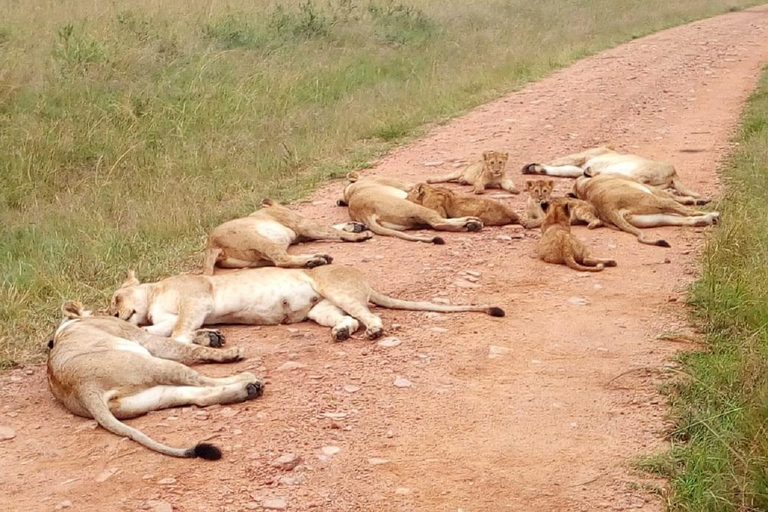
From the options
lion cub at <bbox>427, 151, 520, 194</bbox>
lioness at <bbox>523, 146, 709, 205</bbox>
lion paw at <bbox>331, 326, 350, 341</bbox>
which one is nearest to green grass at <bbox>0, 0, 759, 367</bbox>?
lion cub at <bbox>427, 151, 520, 194</bbox>

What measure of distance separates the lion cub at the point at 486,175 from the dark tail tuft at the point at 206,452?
5.08 m

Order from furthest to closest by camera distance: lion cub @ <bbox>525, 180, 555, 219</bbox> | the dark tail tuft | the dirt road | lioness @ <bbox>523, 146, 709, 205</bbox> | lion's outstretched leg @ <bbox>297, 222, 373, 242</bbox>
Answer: lioness @ <bbox>523, 146, 709, 205</bbox> < lion cub @ <bbox>525, 180, 555, 219</bbox> < lion's outstretched leg @ <bbox>297, 222, 373, 242</bbox> < the dark tail tuft < the dirt road

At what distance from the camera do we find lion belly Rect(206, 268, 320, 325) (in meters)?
5.87

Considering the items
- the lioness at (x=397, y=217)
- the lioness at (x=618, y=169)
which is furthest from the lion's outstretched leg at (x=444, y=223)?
the lioness at (x=618, y=169)

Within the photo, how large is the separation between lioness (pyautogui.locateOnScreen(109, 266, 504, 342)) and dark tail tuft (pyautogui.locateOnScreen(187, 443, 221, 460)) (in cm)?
151

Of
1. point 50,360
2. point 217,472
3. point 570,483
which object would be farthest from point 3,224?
point 570,483

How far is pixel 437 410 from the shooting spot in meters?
4.63

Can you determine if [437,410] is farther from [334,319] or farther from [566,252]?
[566,252]

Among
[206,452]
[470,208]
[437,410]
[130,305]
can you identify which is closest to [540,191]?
[470,208]

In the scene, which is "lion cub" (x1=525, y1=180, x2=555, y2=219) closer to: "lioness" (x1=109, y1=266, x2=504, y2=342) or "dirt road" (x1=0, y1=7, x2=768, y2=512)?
"dirt road" (x1=0, y1=7, x2=768, y2=512)

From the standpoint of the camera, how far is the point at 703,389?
4.55 meters

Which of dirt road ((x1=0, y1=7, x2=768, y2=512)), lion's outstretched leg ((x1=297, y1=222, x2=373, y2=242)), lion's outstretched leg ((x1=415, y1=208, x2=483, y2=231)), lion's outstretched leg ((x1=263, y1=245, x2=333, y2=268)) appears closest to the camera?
dirt road ((x1=0, y1=7, x2=768, y2=512))

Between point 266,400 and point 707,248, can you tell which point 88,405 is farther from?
point 707,248

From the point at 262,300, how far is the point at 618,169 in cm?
412
